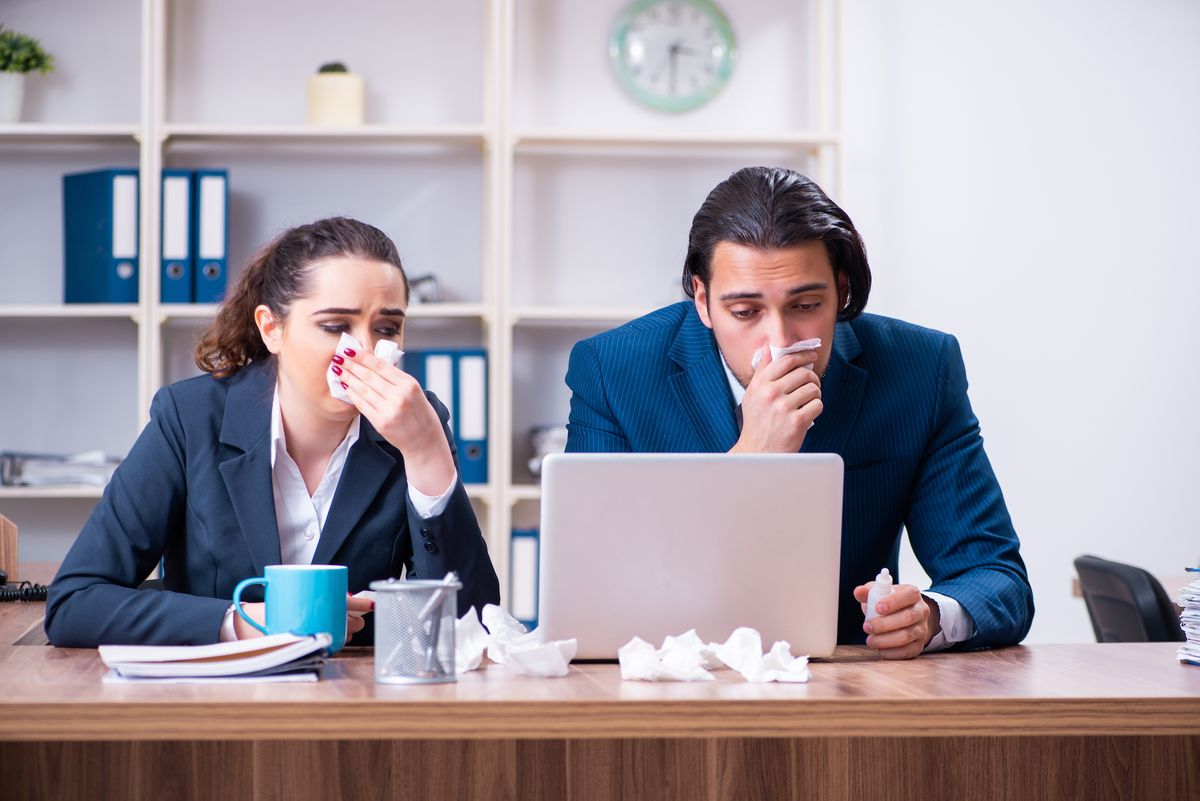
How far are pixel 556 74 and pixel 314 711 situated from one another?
2.80m

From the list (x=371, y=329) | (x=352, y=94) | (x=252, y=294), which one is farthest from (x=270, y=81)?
(x=371, y=329)

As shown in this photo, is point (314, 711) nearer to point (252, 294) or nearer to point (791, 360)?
point (791, 360)

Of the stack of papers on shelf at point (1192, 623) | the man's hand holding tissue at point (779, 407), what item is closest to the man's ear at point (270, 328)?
the man's hand holding tissue at point (779, 407)

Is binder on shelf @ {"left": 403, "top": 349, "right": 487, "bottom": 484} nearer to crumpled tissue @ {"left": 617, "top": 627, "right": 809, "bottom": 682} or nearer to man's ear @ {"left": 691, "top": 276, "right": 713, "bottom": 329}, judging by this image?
man's ear @ {"left": 691, "top": 276, "right": 713, "bottom": 329}

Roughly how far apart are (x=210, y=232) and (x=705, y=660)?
2.41 metres

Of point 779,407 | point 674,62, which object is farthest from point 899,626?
point 674,62

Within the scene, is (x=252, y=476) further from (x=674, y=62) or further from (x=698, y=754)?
(x=674, y=62)

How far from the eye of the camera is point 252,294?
1971 mm

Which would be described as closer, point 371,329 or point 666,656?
point 666,656

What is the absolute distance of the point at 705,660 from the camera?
1.25 metres

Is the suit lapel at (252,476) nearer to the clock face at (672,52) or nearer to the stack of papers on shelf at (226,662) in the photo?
the stack of papers on shelf at (226,662)

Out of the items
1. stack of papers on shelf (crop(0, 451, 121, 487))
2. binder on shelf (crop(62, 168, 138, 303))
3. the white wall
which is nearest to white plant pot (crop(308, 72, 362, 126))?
binder on shelf (crop(62, 168, 138, 303))

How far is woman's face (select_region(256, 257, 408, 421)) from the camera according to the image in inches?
70.4

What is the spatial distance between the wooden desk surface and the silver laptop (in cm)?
8
